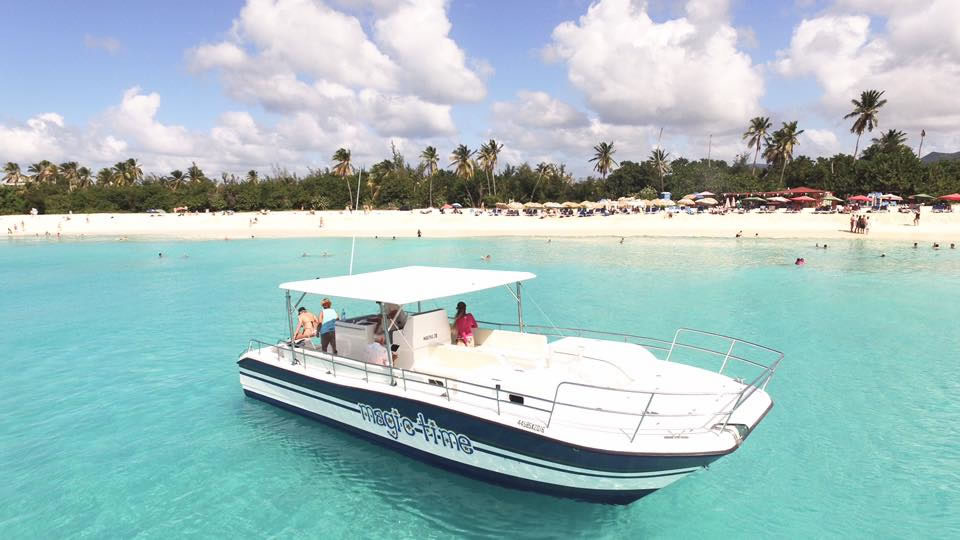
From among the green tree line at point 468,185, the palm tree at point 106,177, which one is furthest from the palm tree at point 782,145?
the palm tree at point 106,177

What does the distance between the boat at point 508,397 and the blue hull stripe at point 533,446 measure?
0.7 inches

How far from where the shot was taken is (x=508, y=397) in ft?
23.2

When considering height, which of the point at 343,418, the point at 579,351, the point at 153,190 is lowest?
the point at 343,418

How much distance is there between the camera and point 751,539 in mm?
6566

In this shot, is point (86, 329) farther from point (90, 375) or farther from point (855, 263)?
point (855, 263)

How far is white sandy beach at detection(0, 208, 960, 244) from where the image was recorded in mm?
48406

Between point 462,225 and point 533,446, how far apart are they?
57.7 meters

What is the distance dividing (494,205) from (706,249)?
128ft

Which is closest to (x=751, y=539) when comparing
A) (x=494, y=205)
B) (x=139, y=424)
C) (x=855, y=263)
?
(x=139, y=424)

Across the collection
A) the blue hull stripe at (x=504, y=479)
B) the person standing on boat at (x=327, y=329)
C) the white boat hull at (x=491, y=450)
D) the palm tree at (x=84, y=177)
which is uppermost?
the palm tree at (x=84, y=177)

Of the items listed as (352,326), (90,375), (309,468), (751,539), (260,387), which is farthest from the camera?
(90,375)

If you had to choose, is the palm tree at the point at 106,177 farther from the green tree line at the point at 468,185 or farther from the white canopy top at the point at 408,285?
the white canopy top at the point at 408,285

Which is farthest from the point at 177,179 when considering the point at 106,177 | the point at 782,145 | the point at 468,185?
the point at 782,145

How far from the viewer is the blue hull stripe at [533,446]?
19.5 ft
